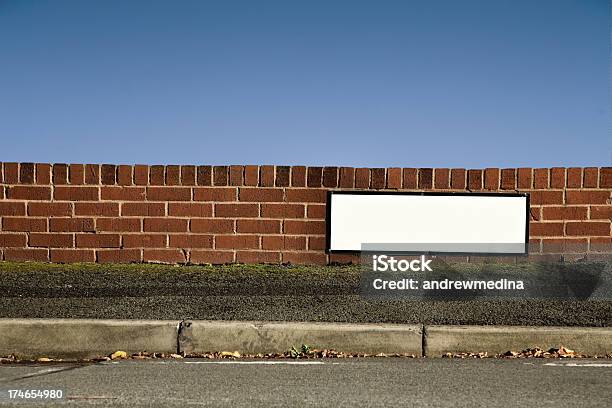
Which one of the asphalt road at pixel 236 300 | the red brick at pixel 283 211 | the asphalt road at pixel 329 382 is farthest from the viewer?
the red brick at pixel 283 211

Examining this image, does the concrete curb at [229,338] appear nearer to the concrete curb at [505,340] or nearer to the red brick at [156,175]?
the concrete curb at [505,340]

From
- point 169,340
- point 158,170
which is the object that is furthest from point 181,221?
point 169,340

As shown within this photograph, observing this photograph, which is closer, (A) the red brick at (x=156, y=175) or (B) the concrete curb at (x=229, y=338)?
(B) the concrete curb at (x=229, y=338)

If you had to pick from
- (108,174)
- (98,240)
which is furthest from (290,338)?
(108,174)

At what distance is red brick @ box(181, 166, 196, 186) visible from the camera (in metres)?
7.83

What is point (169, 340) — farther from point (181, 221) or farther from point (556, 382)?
point (556, 382)

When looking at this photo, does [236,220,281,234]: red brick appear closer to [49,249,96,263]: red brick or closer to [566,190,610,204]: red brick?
[49,249,96,263]: red brick

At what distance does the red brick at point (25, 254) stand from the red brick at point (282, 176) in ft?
8.68

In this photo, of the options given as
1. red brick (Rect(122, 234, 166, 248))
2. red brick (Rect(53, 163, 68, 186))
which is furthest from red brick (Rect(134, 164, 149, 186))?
red brick (Rect(53, 163, 68, 186))

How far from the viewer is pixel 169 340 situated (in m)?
5.65

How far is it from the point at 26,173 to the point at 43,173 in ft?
0.62

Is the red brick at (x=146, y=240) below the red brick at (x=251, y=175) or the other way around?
below

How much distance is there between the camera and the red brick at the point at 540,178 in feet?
26.2

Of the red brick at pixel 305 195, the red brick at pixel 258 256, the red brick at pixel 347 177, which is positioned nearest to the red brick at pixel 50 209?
the red brick at pixel 258 256
